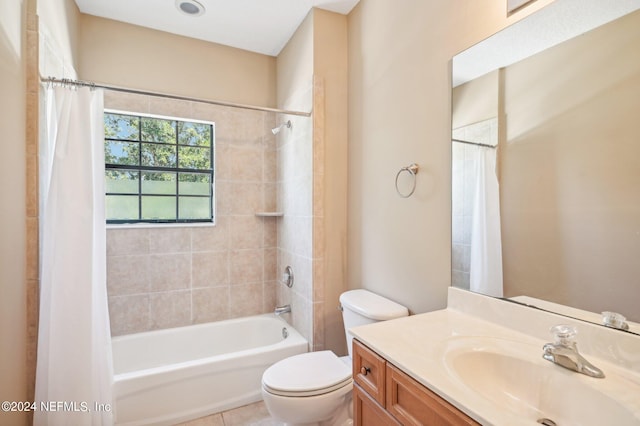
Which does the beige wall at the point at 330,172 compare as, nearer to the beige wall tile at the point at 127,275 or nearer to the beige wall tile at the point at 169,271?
the beige wall tile at the point at 169,271

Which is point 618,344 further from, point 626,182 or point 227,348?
point 227,348

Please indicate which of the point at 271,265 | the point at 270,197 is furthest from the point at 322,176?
the point at 271,265

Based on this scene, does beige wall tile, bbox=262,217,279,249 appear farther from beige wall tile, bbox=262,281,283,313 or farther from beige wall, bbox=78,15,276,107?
beige wall, bbox=78,15,276,107

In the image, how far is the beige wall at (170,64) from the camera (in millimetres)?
2311

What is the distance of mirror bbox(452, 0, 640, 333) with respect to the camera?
875 millimetres

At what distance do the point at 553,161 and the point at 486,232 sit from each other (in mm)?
360

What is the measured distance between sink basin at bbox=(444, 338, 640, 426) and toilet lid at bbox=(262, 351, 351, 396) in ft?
2.64

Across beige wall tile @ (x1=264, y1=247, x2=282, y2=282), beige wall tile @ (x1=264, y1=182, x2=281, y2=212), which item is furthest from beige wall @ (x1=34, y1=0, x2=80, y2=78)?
beige wall tile @ (x1=264, y1=247, x2=282, y2=282)

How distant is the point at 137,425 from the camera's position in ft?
5.92

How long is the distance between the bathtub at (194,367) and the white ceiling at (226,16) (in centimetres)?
240

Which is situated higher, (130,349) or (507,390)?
(507,390)

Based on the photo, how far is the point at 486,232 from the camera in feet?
4.17

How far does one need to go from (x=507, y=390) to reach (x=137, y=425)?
200 centimetres

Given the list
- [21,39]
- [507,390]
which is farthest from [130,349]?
[507,390]
